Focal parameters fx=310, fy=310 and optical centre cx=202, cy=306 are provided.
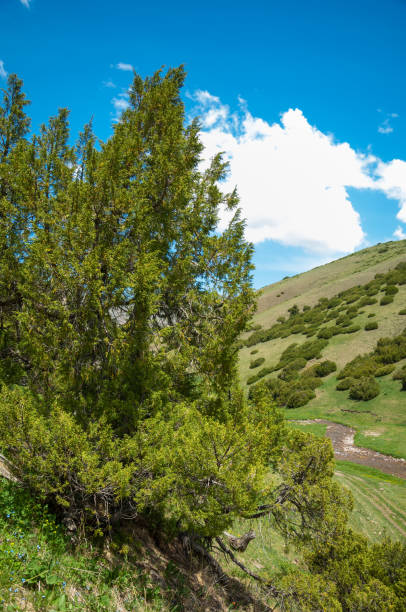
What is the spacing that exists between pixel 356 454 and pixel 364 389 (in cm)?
701

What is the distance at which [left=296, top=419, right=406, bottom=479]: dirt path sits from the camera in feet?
56.1

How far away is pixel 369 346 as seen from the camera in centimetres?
3095

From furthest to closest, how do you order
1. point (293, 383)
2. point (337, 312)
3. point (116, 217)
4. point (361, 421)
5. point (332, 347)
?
point (337, 312), point (332, 347), point (293, 383), point (361, 421), point (116, 217)

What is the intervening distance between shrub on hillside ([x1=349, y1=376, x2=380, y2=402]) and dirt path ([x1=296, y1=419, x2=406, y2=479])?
338cm

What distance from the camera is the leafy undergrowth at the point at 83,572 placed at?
340 cm

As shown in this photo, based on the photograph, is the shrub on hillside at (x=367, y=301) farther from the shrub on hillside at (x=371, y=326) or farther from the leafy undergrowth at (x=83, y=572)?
the leafy undergrowth at (x=83, y=572)

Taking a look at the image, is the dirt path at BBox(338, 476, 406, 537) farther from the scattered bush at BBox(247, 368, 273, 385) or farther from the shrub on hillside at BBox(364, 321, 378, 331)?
the shrub on hillside at BBox(364, 321, 378, 331)

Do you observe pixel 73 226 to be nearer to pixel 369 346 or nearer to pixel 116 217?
pixel 116 217

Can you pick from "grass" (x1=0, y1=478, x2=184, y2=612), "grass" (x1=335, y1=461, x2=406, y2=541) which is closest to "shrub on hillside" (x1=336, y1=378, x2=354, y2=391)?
"grass" (x1=335, y1=461, x2=406, y2=541)

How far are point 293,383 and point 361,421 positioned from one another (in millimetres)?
7629

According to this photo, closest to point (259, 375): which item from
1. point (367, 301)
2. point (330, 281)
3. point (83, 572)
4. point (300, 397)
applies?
point (300, 397)

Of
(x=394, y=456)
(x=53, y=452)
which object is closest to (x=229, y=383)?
(x=53, y=452)

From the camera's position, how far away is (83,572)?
4395mm

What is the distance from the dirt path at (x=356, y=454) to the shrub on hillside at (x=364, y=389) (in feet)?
11.1
